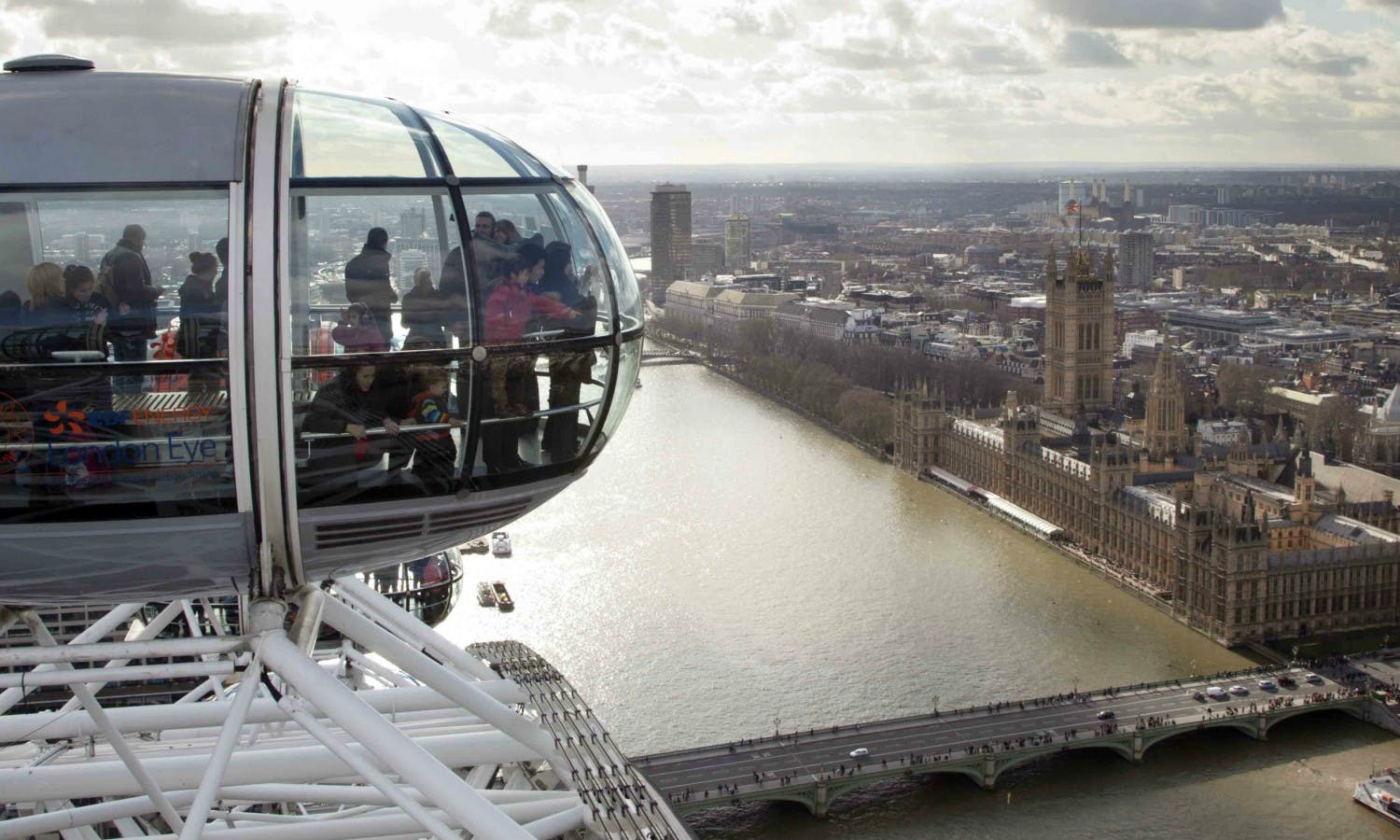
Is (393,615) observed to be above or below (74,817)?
above

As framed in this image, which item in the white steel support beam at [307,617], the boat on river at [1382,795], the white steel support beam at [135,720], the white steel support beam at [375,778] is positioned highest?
the white steel support beam at [307,617]

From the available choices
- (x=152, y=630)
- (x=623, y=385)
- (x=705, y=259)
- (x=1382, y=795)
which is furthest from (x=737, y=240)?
(x=623, y=385)

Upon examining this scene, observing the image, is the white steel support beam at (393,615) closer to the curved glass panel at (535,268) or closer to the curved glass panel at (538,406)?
the curved glass panel at (538,406)

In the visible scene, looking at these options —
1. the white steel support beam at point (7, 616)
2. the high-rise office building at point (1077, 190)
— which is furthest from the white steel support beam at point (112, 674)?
the high-rise office building at point (1077, 190)

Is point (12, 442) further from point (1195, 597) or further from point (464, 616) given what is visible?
point (1195, 597)

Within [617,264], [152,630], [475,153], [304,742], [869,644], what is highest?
[475,153]

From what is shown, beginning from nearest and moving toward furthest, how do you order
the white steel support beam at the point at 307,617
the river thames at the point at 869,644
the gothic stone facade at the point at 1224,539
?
the white steel support beam at the point at 307,617 < the river thames at the point at 869,644 < the gothic stone facade at the point at 1224,539

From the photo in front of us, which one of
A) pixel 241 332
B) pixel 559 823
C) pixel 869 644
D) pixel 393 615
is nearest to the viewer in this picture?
pixel 241 332

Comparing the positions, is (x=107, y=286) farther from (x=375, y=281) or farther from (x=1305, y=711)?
(x=1305, y=711)
